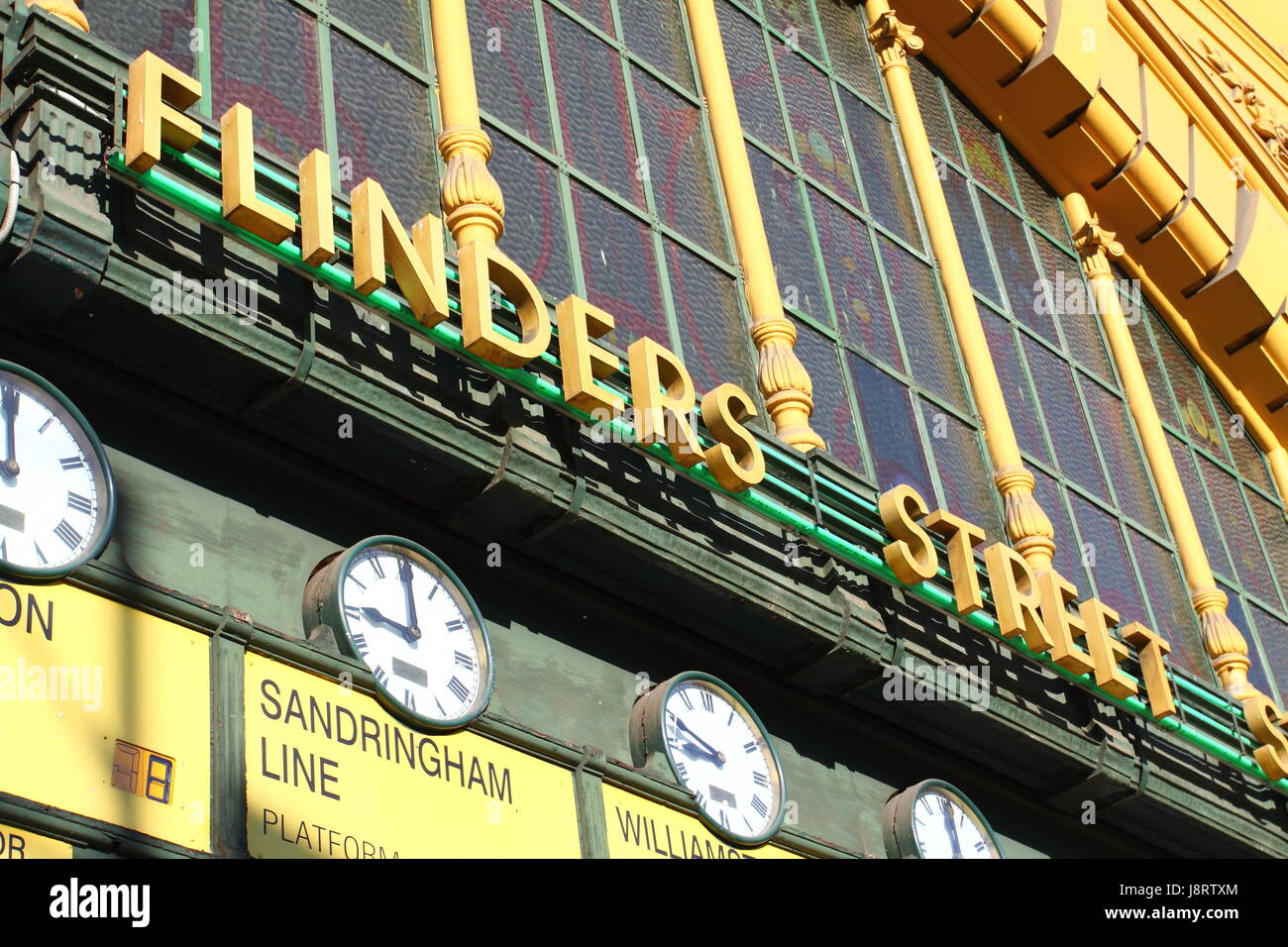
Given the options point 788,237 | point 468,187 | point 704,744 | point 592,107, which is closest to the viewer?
point 704,744

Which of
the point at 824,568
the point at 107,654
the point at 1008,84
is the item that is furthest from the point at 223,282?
the point at 1008,84

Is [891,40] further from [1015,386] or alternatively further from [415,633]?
[415,633]

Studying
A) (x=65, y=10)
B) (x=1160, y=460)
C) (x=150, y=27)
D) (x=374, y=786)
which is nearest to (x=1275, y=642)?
(x=1160, y=460)

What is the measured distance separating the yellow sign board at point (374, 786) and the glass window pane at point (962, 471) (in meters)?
6.42

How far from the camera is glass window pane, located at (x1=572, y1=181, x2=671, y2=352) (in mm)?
13789

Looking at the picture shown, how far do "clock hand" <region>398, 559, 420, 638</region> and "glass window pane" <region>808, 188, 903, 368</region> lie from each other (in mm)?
6131

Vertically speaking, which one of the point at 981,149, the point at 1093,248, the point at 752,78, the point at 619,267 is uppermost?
the point at 981,149

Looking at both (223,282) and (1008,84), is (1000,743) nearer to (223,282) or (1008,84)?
(223,282)

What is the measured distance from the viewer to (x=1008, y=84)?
2097 cm

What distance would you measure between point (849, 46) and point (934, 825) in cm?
859

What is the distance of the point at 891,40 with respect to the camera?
19609 mm

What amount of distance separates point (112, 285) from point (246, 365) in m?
0.82

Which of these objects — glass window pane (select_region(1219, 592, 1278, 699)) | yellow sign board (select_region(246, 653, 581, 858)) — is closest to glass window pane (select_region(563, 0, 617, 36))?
yellow sign board (select_region(246, 653, 581, 858))

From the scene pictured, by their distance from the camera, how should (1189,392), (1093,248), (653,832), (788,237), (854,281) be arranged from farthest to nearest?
(1189,392)
(1093,248)
(854,281)
(788,237)
(653,832)
